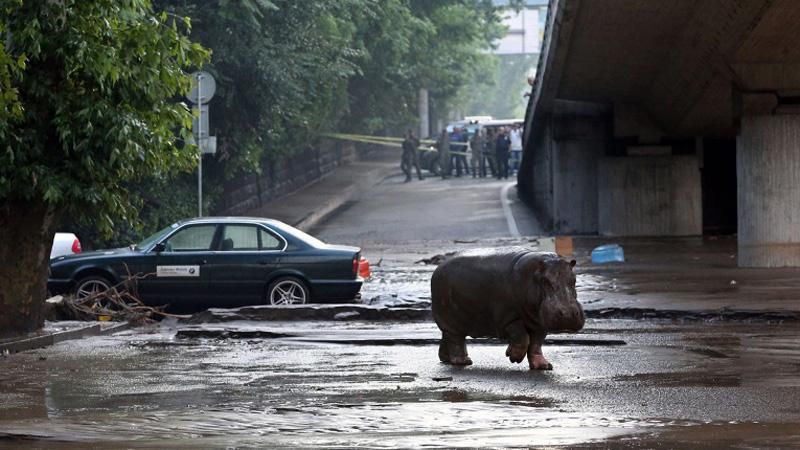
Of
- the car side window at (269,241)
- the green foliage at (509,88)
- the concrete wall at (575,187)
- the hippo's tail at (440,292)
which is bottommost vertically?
the hippo's tail at (440,292)

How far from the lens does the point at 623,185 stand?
3312cm

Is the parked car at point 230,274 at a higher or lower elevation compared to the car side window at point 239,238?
lower

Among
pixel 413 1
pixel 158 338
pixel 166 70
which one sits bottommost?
pixel 158 338

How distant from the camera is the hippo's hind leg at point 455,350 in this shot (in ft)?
42.4

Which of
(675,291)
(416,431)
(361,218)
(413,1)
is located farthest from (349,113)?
(416,431)

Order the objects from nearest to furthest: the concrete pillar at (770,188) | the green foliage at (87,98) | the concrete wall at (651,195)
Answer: the green foliage at (87,98), the concrete pillar at (770,188), the concrete wall at (651,195)

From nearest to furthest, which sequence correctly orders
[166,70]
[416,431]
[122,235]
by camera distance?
[416,431], [166,70], [122,235]

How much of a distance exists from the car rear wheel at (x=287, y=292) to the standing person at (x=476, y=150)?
124 ft

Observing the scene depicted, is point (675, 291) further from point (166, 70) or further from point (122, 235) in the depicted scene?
point (122, 235)

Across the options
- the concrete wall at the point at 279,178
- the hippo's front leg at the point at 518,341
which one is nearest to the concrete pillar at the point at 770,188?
the hippo's front leg at the point at 518,341

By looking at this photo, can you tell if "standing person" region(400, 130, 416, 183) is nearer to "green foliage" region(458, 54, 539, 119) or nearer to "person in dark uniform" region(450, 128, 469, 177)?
"person in dark uniform" region(450, 128, 469, 177)

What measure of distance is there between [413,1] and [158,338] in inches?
1627

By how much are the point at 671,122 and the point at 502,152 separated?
24743mm

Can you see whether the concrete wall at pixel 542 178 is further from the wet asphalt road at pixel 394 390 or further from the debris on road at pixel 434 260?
the wet asphalt road at pixel 394 390
